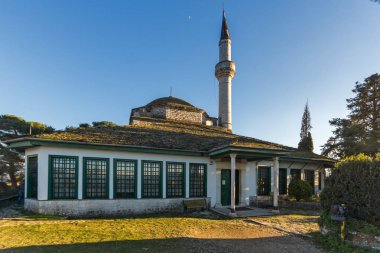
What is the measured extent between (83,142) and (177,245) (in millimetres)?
6781

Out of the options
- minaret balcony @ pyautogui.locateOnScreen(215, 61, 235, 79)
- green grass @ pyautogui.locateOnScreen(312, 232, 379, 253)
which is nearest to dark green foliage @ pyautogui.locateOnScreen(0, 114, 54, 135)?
minaret balcony @ pyautogui.locateOnScreen(215, 61, 235, 79)

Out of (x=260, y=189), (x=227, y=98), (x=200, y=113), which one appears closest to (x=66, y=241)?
(x=260, y=189)

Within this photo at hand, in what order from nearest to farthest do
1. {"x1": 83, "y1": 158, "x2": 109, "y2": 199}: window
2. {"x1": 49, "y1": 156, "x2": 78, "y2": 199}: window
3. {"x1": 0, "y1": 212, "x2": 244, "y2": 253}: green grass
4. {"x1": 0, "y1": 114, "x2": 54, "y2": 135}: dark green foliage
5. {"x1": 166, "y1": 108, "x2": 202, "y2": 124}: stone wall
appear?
{"x1": 0, "y1": 212, "x2": 244, "y2": 253}: green grass → {"x1": 49, "y1": 156, "x2": 78, "y2": 199}: window → {"x1": 83, "y1": 158, "x2": 109, "y2": 199}: window → {"x1": 0, "y1": 114, "x2": 54, "y2": 135}: dark green foliage → {"x1": 166, "y1": 108, "x2": 202, "y2": 124}: stone wall

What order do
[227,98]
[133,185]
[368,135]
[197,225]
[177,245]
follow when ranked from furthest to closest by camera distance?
[227,98] < [368,135] < [133,185] < [197,225] < [177,245]

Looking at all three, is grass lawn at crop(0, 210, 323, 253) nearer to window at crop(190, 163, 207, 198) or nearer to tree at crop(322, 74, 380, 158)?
window at crop(190, 163, 207, 198)

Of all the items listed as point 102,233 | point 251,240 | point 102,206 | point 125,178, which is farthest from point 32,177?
point 251,240

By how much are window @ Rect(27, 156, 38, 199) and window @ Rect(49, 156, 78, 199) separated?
1122 mm

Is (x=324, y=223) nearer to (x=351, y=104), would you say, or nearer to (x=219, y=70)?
(x=219, y=70)

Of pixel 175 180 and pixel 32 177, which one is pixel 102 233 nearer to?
pixel 175 180

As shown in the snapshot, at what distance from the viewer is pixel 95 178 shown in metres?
11.4

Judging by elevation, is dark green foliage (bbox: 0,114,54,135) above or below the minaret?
below

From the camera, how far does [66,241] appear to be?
6.87m

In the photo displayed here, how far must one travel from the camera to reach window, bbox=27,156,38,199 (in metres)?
11.1

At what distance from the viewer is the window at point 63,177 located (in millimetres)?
10629
